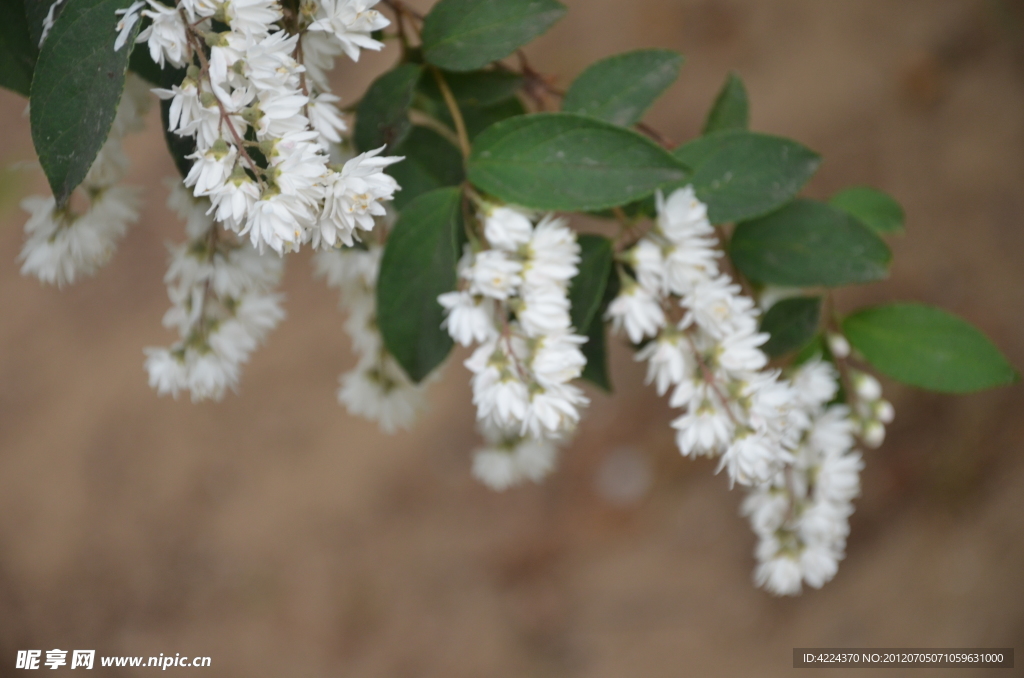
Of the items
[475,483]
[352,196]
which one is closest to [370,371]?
[352,196]

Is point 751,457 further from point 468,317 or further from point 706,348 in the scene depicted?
point 468,317

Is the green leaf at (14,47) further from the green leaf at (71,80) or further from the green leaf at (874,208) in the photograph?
the green leaf at (874,208)

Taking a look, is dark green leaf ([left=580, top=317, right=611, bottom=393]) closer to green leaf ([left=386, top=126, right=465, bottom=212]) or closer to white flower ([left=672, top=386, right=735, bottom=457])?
white flower ([left=672, top=386, right=735, bottom=457])

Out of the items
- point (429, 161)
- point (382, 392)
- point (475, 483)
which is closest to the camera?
point (429, 161)

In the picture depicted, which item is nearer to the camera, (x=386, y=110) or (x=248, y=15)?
(x=248, y=15)

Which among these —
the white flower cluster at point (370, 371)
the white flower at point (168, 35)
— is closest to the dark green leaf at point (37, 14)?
the white flower at point (168, 35)

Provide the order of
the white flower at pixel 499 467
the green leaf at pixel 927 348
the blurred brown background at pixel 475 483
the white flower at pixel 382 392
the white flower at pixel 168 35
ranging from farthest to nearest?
the blurred brown background at pixel 475 483 → the white flower at pixel 499 467 → the white flower at pixel 382 392 → the green leaf at pixel 927 348 → the white flower at pixel 168 35

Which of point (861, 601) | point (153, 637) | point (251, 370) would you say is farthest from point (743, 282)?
point (153, 637)

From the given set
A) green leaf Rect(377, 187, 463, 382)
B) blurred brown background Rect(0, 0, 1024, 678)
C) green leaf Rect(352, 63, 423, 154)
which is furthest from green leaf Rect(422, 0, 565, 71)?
blurred brown background Rect(0, 0, 1024, 678)
